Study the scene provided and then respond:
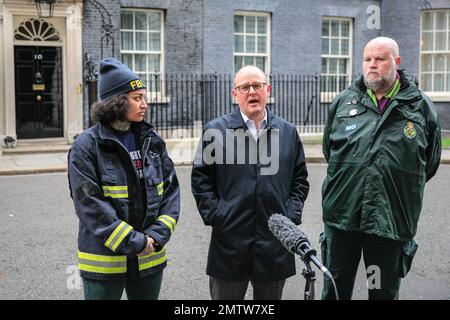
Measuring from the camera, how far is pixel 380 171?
12.1 ft

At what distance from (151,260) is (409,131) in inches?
69.2

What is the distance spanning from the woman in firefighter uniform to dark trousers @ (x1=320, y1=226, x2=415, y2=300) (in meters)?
1.14

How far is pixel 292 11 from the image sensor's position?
18391mm

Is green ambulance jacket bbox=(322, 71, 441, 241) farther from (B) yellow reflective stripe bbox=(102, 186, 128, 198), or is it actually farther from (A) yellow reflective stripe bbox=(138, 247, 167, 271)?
(B) yellow reflective stripe bbox=(102, 186, 128, 198)

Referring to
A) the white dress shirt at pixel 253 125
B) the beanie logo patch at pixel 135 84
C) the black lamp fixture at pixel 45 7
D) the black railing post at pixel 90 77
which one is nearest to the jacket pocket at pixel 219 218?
the white dress shirt at pixel 253 125

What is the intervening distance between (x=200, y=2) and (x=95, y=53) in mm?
→ 3450

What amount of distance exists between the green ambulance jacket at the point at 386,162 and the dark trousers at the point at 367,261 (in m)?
0.10

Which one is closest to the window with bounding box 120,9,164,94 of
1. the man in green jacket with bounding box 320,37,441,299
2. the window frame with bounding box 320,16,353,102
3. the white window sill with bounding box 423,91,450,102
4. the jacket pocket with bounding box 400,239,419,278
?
the window frame with bounding box 320,16,353,102

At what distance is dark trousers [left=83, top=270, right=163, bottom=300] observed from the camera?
125 inches

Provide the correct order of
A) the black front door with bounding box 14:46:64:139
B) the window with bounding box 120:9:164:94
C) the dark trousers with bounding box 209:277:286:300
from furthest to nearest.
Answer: the window with bounding box 120:9:164:94 < the black front door with bounding box 14:46:64:139 < the dark trousers with bounding box 209:277:286:300

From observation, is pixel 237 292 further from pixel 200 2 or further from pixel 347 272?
pixel 200 2

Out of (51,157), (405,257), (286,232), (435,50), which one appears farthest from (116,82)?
(435,50)

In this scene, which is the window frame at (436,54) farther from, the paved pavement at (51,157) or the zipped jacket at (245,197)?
the zipped jacket at (245,197)

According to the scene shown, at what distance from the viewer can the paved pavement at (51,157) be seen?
490 inches
